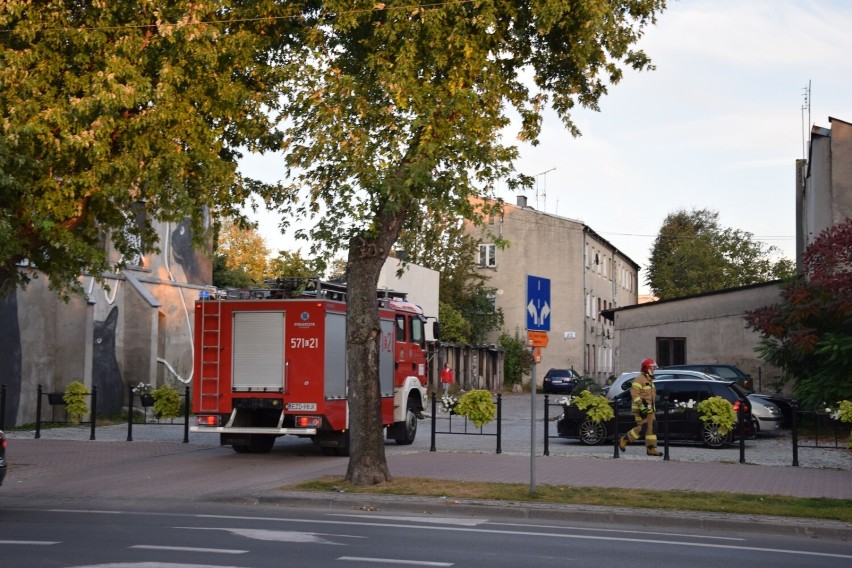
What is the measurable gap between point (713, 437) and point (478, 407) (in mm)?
5302

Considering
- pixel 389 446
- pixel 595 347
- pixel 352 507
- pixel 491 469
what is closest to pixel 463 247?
pixel 595 347

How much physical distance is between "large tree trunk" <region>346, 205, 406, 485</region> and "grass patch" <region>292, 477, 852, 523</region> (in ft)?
2.14

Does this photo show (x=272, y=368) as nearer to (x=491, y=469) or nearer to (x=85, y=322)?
(x=491, y=469)

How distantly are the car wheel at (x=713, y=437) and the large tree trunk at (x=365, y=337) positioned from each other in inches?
384

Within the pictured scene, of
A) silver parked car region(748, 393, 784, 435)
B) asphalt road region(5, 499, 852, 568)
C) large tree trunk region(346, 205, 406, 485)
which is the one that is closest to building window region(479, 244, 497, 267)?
silver parked car region(748, 393, 784, 435)

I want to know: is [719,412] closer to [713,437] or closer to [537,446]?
[713,437]

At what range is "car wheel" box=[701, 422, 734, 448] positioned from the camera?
22594 mm

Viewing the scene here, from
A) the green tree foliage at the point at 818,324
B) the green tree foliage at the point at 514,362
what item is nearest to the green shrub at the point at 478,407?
the green tree foliage at the point at 818,324

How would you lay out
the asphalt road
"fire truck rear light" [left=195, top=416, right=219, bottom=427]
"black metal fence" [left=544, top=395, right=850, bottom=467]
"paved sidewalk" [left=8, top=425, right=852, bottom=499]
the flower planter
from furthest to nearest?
the flower planter → "black metal fence" [left=544, top=395, right=850, bottom=467] → "fire truck rear light" [left=195, top=416, right=219, bottom=427] → "paved sidewalk" [left=8, top=425, right=852, bottom=499] → the asphalt road

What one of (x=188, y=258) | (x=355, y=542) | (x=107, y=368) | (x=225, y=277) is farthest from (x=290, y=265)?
(x=355, y=542)

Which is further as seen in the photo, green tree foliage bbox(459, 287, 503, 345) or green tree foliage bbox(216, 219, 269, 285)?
green tree foliage bbox(216, 219, 269, 285)

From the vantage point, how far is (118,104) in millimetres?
14656

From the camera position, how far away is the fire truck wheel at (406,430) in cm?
2250

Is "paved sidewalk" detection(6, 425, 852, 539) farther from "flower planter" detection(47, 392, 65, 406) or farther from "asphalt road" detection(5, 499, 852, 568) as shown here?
"flower planter" detection(47, 392, 65, 406)
